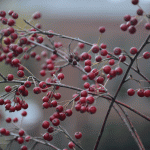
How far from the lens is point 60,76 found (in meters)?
0.53

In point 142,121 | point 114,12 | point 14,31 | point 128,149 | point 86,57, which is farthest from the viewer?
point 114,12

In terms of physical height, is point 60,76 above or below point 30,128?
above

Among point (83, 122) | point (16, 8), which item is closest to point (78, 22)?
point (16, 8)

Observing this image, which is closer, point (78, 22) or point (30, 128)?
point (30, 128)

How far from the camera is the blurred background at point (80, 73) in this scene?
65.2 inches

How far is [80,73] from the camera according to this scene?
2.08m

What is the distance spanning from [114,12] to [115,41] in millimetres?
357

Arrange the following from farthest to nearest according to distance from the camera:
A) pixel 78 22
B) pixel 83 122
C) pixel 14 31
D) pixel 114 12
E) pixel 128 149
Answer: pixel 78 22
pixel 114 12
pixel 83 122
pixel 128 149
pixel 14 31

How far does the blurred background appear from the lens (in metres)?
1.66

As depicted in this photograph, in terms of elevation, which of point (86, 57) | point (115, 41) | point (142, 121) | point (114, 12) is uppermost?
point (114, 12)

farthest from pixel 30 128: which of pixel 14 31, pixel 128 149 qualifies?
pixel 14 31

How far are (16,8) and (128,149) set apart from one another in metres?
1.90

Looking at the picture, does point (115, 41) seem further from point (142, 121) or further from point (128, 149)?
point (128, 149)

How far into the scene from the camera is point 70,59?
21.8 inches
